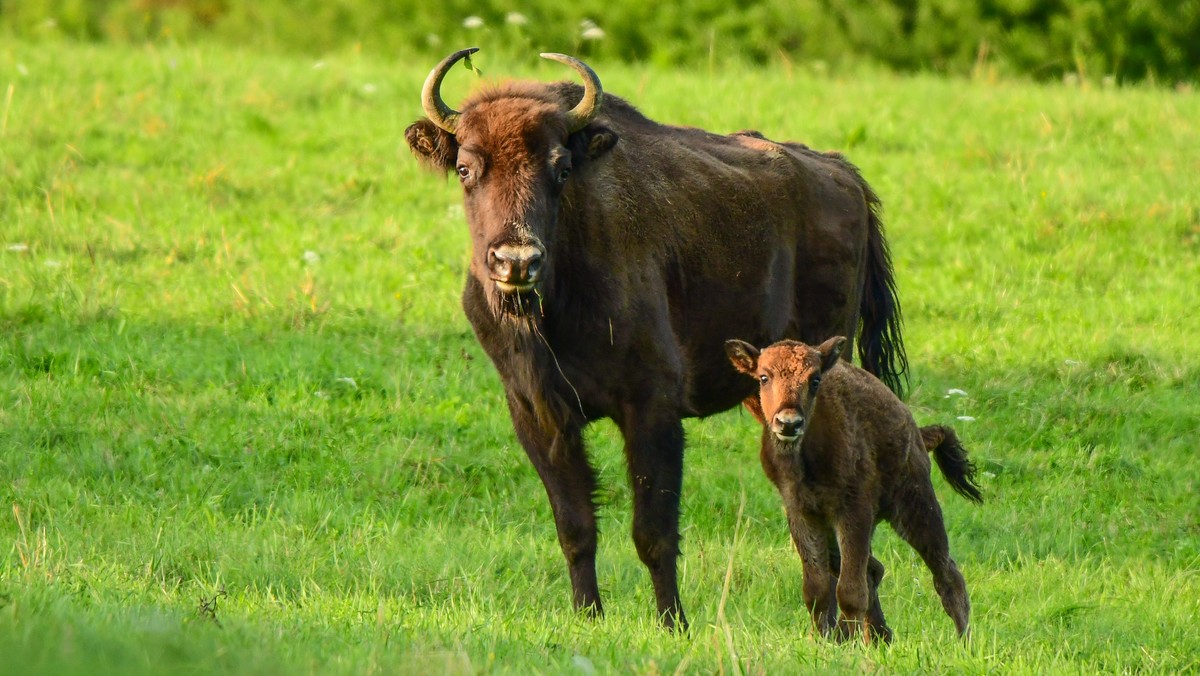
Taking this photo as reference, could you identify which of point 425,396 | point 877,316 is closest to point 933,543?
point 877,316

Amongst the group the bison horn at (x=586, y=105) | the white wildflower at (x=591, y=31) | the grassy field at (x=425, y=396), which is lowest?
the grassy field at (x=425, y=396)

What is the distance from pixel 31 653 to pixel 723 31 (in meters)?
26.4

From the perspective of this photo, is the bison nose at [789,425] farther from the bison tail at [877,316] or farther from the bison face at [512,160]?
the bison tail at [877,316]

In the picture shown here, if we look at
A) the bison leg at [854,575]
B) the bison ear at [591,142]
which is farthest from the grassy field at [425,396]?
the bison ear at [591,142]

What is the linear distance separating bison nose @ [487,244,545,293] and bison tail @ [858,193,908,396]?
3.73m

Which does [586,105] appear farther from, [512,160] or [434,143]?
[434,143]

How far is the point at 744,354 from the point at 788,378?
0.40 m

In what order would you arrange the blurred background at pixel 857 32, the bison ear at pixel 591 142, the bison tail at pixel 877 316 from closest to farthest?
1. the bison ear at pixel 591 142
2. the bison tail at pixel 877 316
3. the blurred background at pixel 857 32

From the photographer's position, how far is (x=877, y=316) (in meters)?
10.4

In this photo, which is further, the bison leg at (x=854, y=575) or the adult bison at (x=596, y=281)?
the adult bison at (x=596, y=281)

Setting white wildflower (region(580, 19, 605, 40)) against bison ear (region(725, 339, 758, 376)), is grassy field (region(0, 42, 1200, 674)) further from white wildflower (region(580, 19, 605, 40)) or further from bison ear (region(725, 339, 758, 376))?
bison ear (region(725, 339, 758, 376))

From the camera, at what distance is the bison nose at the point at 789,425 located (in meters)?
6.92

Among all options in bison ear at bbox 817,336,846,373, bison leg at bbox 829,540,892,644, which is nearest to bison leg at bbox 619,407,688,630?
bison leg at bbox 829,540,892,644

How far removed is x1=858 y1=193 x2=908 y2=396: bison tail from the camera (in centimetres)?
1033
